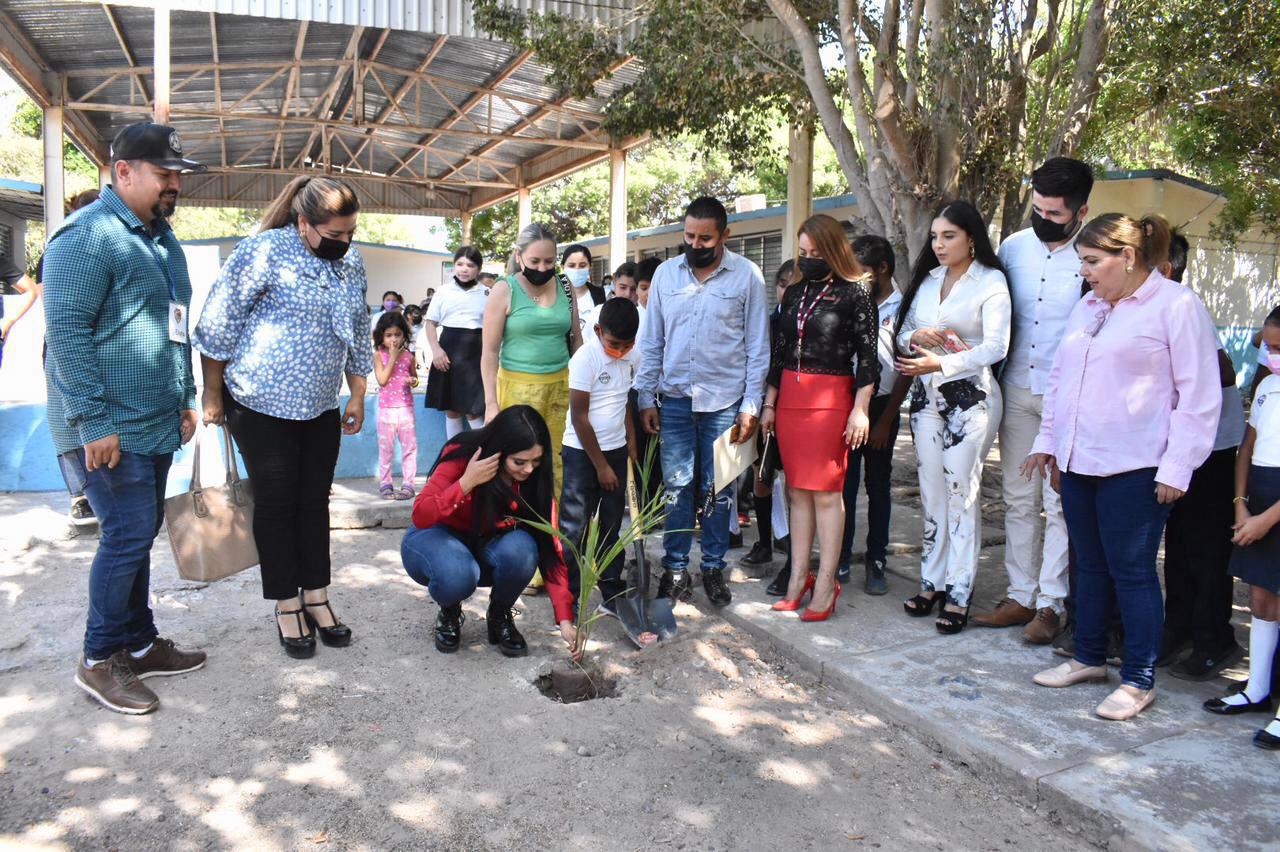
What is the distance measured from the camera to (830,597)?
173 inches

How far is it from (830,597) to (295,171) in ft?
60.6

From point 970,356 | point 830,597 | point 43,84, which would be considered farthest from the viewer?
point 43,84

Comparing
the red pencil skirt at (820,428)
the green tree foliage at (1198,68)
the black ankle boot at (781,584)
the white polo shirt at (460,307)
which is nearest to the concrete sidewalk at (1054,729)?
the black ankle boot at (781,584)

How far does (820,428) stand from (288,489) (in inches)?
90.3

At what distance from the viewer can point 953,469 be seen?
4.12 metres

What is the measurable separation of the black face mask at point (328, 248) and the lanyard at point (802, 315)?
1984 mm

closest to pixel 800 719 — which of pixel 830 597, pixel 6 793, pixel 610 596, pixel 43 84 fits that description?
pixel 830 597

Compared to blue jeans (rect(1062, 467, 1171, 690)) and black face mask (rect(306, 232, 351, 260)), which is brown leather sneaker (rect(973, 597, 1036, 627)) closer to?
blue jeans (rect(1062, 467, 1171, 690))

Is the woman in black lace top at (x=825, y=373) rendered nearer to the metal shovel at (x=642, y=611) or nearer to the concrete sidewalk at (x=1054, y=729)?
the concrete sidewalk at (x=1054, y=729)

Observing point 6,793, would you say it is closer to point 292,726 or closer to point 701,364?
point 292,726

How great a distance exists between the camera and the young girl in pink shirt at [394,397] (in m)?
6.54

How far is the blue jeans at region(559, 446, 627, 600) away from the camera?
14.5 ft

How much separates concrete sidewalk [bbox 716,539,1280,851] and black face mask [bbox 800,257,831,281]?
1.59 metres

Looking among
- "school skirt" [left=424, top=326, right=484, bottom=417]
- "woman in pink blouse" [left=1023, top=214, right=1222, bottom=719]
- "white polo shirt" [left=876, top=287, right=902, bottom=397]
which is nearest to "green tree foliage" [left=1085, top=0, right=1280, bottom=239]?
"white polo shirt" [left=876, top=287, right=902, bottom=397]
